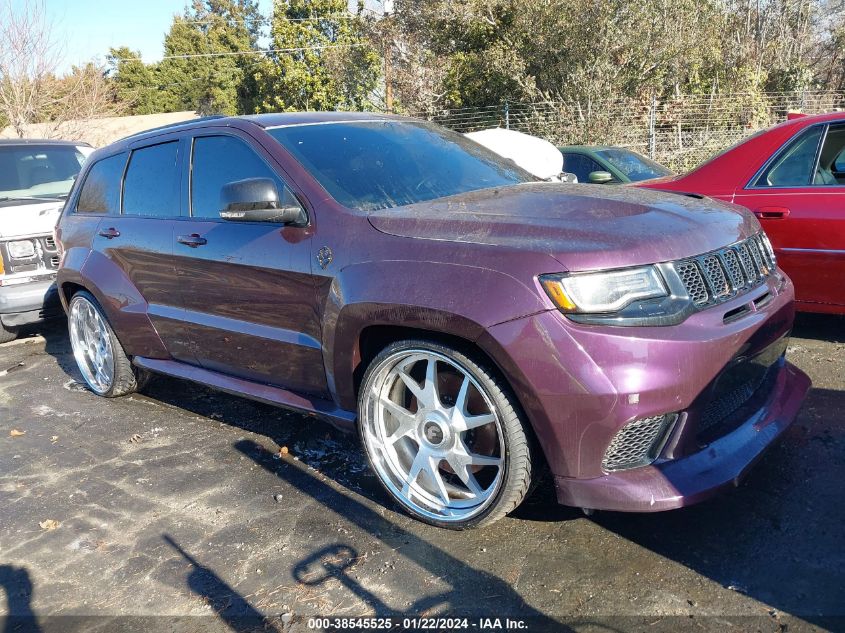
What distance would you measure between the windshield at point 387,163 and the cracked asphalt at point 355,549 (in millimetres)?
1442

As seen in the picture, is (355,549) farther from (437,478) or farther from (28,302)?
(28,302)

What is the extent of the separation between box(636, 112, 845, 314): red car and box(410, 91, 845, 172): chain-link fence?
1009 centimetres

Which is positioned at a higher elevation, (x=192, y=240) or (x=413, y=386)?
(x=192, y=240)

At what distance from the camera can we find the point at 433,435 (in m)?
3.00

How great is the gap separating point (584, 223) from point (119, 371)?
361cm

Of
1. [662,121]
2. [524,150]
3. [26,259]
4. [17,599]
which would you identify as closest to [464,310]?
[17,599]

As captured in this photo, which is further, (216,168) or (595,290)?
(216,168)

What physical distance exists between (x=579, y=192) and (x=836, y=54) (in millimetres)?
20348

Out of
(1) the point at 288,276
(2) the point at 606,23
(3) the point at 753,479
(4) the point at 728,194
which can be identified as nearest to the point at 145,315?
(1) the point at 288,276

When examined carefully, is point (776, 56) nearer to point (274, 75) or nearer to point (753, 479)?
point (274, 75)

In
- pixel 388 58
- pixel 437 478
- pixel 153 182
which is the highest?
pixel 388 58

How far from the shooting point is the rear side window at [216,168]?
3.70m

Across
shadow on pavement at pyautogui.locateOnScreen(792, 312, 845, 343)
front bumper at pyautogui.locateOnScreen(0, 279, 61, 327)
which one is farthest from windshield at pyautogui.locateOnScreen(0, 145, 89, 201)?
shadow on pavement at pyautogui.locateOnScreen(792, 312, 845, 343)

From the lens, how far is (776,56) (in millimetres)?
18797
